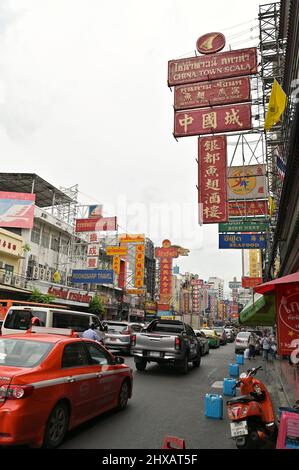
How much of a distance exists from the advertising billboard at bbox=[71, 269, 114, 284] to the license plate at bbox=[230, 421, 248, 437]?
26.1m

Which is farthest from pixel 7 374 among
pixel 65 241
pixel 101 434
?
pixel 65 241

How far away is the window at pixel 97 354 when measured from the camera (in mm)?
6579

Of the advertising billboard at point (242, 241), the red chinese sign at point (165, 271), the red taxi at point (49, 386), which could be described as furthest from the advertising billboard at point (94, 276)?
the red taxi at point (49, 386)

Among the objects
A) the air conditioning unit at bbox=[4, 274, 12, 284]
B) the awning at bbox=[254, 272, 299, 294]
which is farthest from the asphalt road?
the air conditioning unit at bbox=[4, 274, 12, 284]

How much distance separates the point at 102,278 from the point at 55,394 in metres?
26.8

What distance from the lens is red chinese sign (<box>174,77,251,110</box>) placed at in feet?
42.6

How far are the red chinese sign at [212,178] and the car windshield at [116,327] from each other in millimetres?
8212

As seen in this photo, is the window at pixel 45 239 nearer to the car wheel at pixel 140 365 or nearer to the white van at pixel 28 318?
the white van at pixel 28 318

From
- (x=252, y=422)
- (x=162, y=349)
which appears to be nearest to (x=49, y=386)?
(x=252, y=422)

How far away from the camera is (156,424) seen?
6.65 meters

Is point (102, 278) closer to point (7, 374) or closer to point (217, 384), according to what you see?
point (217, 384)

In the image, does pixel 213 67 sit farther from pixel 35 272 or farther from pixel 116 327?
pixel 35 272

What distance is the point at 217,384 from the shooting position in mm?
11656

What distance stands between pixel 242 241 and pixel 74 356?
1339cm
